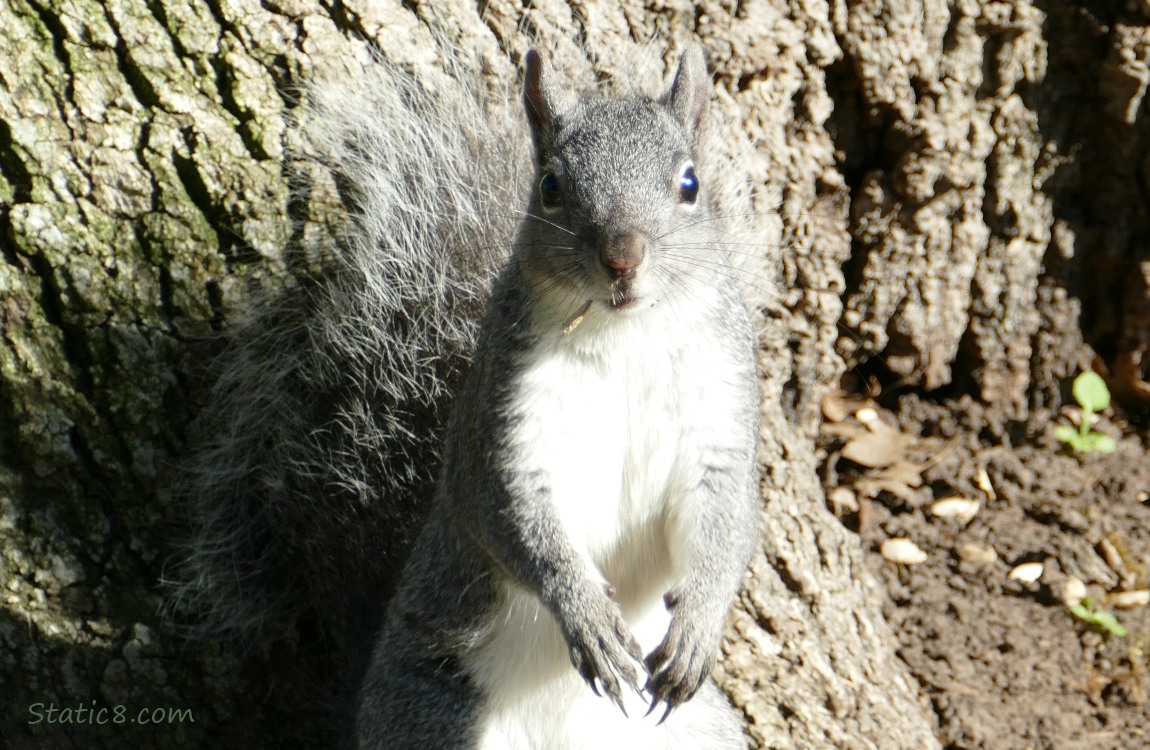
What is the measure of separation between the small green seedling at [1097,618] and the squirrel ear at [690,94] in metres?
1.38

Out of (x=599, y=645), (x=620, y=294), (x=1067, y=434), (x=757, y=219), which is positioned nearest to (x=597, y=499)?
(x=599, y=645)

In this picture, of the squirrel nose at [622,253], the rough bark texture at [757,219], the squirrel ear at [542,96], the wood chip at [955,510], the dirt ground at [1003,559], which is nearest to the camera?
the squirrel nose at [622,253]

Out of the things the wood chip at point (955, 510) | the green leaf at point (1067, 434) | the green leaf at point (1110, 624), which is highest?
the green leaf at point (1067, 434)

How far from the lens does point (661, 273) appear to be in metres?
1.68

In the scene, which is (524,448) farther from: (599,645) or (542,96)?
(542,96)

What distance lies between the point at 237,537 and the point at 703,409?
0.92m

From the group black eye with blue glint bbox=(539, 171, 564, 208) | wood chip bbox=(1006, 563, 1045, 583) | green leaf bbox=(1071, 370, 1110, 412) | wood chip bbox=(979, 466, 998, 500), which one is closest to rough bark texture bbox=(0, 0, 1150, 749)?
green leaf bbox=(1071, 370, 1110, 412)

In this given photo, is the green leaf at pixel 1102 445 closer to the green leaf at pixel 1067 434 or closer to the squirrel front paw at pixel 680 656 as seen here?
the green leaf at pixel 1067 434

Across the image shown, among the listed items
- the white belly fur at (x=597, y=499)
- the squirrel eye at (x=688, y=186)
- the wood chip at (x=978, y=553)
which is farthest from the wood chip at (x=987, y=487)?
the squirrel eye at (x=688, y=186)

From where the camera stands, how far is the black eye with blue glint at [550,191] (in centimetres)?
173

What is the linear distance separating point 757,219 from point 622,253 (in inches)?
38.1

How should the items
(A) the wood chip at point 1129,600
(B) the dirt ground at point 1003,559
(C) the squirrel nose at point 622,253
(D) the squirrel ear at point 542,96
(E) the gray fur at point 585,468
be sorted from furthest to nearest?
(A) the wood chip at point 1129,600, (B) the dirt ground at point 1003,559, (D) the squirrel ear at point 542,96, (E) the gray fur at point 585,468, (C) the squirrel nose at point 622,253

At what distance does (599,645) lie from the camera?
68.6 inches

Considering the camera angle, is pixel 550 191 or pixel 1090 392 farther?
pixel 1090 392
